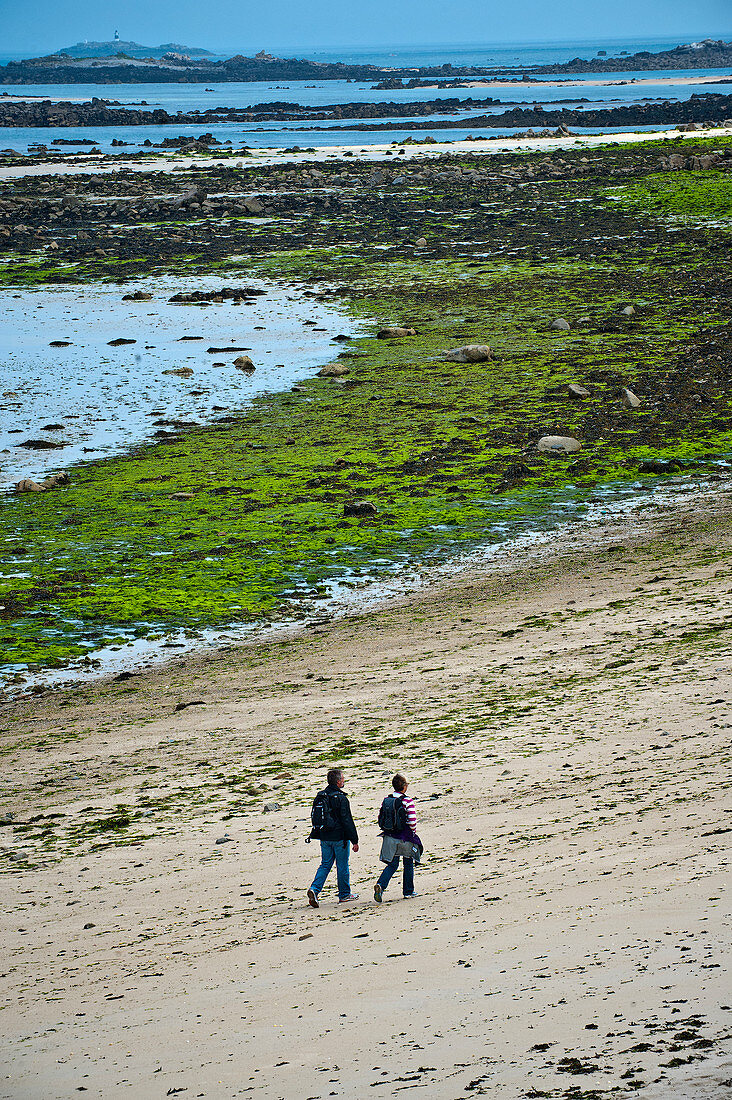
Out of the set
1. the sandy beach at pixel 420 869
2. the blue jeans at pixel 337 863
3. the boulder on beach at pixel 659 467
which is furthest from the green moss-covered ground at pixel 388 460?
the blue jeans at pixel 337 863

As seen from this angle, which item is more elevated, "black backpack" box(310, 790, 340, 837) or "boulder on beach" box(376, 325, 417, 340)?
"boulder on beach" box(376, 325, 417, 340)

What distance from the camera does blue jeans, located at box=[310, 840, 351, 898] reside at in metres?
11.5

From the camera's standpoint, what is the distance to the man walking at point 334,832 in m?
11.4

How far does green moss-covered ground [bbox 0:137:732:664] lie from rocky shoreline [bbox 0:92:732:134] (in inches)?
2936

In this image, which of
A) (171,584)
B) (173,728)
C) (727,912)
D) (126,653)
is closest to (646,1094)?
(727,912)

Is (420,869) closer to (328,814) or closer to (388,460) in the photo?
(328,814)

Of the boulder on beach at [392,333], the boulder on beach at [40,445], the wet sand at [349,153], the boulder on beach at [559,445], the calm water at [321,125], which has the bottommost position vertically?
the boulder on beach at [559,445]

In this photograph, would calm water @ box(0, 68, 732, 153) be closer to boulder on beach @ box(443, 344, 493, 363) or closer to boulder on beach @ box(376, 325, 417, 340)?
boulder on beach @ box(376, 325, 417, 340)

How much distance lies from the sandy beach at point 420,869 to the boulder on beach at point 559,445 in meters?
7.86

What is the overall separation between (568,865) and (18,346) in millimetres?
35763

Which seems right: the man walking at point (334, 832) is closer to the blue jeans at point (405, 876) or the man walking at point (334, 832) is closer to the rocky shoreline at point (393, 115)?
the blue jeans at point (405, 876)

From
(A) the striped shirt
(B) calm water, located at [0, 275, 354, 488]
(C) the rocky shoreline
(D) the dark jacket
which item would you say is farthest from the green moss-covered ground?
(C) the rocky shoreline

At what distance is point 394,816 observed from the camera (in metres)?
11.1

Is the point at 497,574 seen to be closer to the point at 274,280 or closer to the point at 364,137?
the point at 274,280
